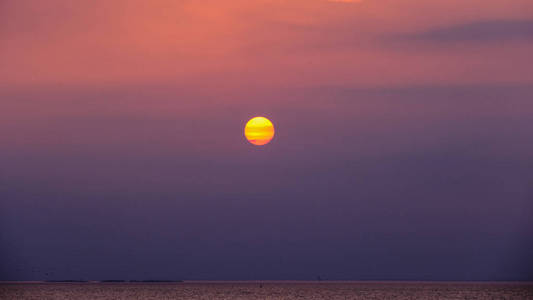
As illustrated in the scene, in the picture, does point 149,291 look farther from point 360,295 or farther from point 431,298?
point 431,298

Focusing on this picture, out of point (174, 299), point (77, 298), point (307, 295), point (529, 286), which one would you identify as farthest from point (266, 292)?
point (529, 286)

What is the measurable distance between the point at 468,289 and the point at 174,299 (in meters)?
54.1

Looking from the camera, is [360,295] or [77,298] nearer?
[77,298]

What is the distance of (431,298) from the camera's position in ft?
397

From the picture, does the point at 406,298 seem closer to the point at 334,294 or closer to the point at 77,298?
the point at 334,294

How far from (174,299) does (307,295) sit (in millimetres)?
19790

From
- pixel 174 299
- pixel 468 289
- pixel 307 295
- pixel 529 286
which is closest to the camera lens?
pixel 174 299

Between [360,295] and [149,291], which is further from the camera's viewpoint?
[149,291]

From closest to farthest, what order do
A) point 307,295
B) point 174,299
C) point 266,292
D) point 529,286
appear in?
point 174,299 < point 307,295 < point 266,292 < point 529,286

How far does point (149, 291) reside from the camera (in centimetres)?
13412

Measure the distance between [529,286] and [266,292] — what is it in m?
53.7

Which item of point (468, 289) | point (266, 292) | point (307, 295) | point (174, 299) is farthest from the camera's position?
point (468, 289)

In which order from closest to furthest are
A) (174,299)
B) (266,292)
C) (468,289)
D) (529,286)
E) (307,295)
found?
(174,299), (307,295), (266,292), (468,289), (529,286)

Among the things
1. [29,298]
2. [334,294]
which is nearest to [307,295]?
[334,294]
